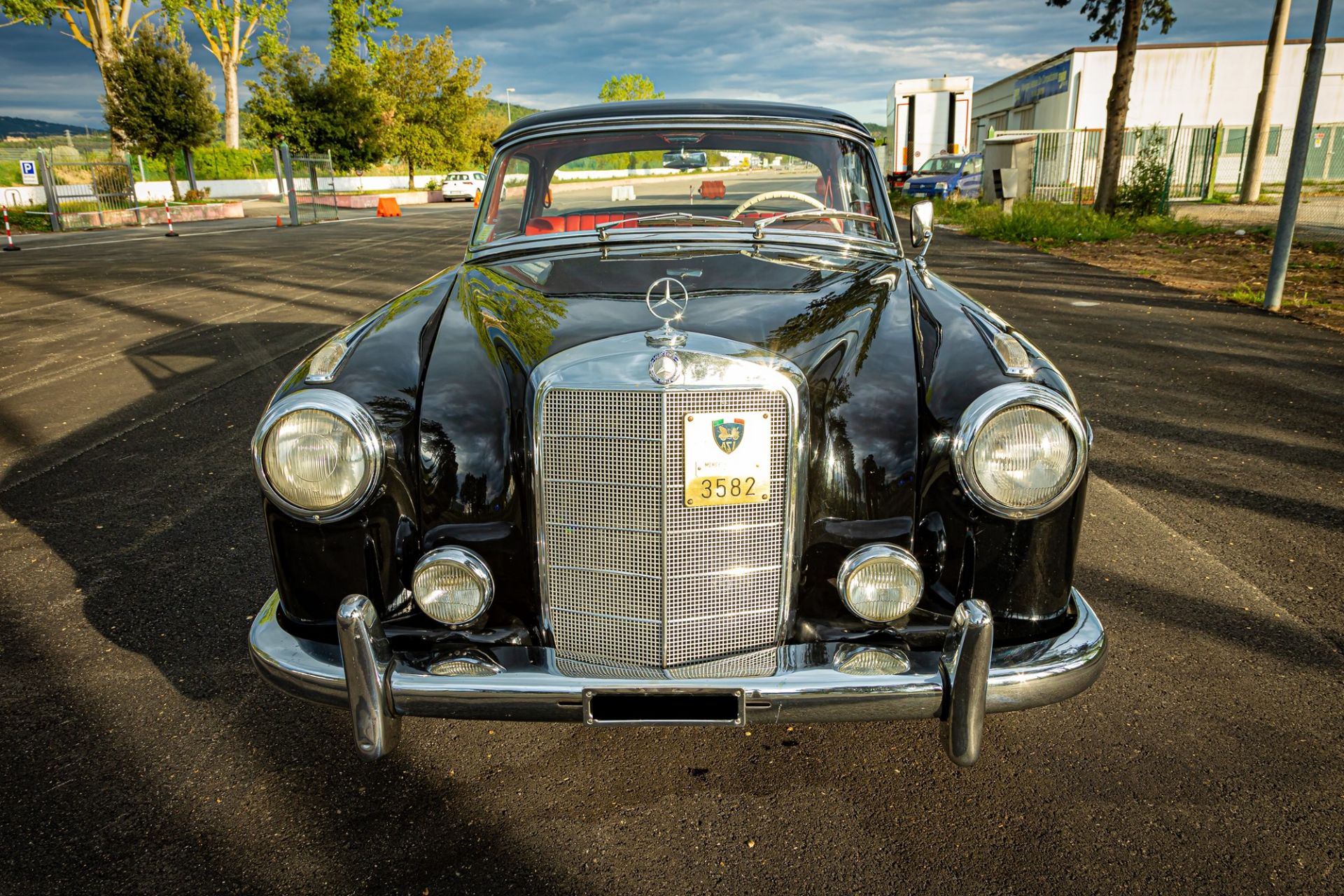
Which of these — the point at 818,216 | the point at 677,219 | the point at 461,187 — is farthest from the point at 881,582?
the point at 461,187

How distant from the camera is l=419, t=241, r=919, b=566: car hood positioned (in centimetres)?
213

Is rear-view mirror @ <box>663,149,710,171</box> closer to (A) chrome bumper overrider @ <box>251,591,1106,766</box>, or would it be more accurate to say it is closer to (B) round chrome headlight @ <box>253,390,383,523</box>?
(B) round chrome headlight @ <box>253,390,383,523</box>

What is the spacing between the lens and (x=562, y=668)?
2014 millimetres

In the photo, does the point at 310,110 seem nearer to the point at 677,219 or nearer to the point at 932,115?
the point at 932,115

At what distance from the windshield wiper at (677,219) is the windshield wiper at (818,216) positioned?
0.11 m

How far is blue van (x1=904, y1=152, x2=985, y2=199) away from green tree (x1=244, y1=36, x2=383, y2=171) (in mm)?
21340

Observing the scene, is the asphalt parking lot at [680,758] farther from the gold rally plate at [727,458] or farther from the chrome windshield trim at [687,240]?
the chrome windshield trim at [687,240]

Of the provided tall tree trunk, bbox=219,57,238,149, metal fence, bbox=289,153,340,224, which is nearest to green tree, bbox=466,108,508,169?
tall tree trunk, bbox=219,57,238,149

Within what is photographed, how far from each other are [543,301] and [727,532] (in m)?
0.96

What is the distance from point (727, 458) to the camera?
79.2 inches

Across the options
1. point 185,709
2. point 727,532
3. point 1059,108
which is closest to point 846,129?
point 727,532

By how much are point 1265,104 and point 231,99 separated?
41.2m

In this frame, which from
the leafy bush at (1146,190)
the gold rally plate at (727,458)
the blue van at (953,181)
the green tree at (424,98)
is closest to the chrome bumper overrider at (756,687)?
the gold rally plate at (727,458)

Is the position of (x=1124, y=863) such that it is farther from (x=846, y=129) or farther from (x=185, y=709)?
(x=846, y=129)
